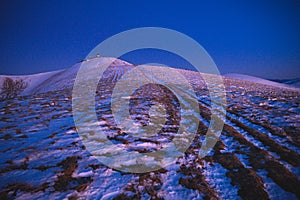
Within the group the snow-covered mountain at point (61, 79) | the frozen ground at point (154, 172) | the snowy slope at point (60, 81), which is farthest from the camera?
the snow-covered mountain at point (61, 79)

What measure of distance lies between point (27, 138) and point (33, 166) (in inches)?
94.8

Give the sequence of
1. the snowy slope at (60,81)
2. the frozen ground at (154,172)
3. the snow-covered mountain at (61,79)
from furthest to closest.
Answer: the snow-covered mountain at (61,79) → the snowy slope at (60,81) → the frozen ground at (154,172)

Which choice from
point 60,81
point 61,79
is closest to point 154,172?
point 60,81

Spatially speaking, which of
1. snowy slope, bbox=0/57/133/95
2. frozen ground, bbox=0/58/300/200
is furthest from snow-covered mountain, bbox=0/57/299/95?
frozen ground, bbox=0/58/300/200

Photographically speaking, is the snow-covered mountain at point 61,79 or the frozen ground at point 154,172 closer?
the frozen ground at point 154,172

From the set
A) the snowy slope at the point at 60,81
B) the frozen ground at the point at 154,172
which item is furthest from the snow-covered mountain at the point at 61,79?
the frozen ground at the point at 154,172

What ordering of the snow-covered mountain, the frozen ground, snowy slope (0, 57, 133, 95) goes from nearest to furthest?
the frozen ground < snowy slope (0, 57, 133, 95) < the snow-covered mountain

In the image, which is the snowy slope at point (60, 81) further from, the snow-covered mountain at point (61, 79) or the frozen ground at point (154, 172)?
the frozen ground at point (154, 172)

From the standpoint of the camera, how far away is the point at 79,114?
972 centimetres

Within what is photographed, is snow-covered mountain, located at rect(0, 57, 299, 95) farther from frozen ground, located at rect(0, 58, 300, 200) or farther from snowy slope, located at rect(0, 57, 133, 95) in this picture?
frozen ground, located at rect(0, 58, 300, 200)

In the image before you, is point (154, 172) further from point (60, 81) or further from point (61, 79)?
point (61, 79)

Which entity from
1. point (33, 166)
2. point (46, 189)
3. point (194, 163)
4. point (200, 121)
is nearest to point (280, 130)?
point (200, 121)

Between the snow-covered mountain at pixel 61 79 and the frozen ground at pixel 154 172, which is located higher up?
the snow-covered mountain at pixel 61 79

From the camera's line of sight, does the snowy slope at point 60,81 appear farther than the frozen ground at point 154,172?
Yes
